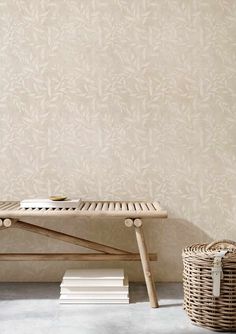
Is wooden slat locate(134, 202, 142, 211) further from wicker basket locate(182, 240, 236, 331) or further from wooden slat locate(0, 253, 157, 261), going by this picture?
wicker basket locate(182, 240, 236, 331)

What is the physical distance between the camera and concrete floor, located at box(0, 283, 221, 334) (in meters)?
2.31

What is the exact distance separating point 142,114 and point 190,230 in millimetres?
751

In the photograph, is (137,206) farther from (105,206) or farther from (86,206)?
(86,206)

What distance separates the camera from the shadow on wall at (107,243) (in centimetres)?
312

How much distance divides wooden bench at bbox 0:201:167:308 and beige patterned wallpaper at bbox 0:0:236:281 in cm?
21

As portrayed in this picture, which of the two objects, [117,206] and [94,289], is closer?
[94,289]

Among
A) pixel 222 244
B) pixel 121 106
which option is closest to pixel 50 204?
pixel 121 106

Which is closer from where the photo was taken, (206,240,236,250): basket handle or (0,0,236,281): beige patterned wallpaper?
(206,240,236,250): basket handle

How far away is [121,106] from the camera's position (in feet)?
10.1

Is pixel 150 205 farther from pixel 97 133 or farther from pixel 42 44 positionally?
pixel 42 44

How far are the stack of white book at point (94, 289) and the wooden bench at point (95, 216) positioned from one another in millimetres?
130

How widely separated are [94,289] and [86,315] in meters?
0.24

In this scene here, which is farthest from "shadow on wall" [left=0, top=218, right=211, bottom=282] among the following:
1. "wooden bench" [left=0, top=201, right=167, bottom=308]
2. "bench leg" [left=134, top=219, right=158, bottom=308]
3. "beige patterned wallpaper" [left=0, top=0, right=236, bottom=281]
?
"bench leg" [left=134, top=219, right=158, bottom=308]

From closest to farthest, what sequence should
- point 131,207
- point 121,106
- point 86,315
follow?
point 86,315 < point 131,207 < point 121,106
